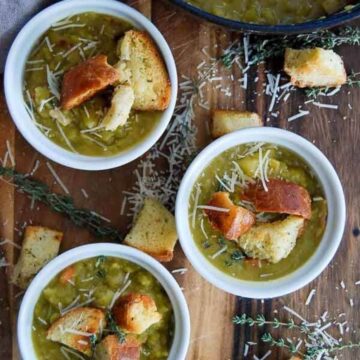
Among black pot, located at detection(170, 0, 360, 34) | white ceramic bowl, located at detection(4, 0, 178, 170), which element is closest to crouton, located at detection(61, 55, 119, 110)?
white ceramic bowl, located at detection(4, 0, 178, 170)

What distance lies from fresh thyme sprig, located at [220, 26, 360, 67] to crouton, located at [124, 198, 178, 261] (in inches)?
21.9

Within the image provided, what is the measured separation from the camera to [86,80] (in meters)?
2.51

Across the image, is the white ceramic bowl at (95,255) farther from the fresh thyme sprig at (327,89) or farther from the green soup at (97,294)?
the fresh thyme sprig at (327,89)

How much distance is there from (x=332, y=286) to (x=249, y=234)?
465 mm

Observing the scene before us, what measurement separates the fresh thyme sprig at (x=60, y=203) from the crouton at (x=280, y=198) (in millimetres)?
504

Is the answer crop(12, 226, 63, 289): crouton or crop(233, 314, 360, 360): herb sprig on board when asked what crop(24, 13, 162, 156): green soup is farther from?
crop(233, 314, 360, 360): herb sprig on board

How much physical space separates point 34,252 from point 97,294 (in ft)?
0.86

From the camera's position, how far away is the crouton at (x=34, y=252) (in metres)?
2.71

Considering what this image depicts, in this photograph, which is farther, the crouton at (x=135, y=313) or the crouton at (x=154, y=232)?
the crouton at (x=154, y=232)

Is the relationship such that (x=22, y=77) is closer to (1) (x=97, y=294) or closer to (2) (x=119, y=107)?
(2) (x=119, y=107)

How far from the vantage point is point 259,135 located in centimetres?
264

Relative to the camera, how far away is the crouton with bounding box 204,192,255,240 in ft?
8.29

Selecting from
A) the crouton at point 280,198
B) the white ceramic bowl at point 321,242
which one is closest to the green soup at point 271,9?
the white ceramic bowl at point 321,242

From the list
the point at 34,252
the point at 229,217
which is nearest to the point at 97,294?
the point at 34,252
